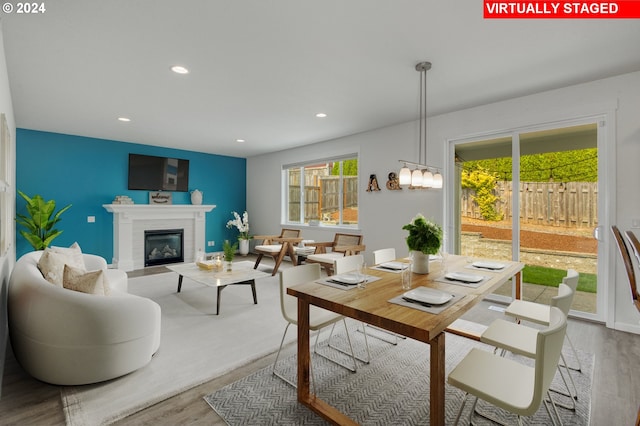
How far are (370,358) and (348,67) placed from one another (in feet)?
8.29

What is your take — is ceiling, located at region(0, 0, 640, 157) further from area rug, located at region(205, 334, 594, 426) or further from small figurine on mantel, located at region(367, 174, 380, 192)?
area rug, located at region(205, 334, 594, 426)

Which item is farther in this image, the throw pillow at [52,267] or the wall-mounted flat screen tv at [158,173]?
the wall-mounted flat screen tv at [158,173]

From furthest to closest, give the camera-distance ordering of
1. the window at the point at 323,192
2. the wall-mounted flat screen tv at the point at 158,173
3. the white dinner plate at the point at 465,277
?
the wall-mounted flat screen tv at the point at 158,173 → the window at the point at 323,192 → the white dinner plate at the point at 465,277

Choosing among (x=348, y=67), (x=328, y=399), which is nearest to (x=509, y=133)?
(x=348, y=67)

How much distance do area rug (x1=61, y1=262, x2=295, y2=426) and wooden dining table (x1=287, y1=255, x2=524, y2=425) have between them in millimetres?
839

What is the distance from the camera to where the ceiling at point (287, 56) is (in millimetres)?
2121

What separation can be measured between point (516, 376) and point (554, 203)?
2910 millimetres

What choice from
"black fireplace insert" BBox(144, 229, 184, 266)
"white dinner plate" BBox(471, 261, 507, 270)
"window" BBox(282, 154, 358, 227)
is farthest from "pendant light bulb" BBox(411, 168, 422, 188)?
"black fireplace insert" BBox(144, 229, 184, 266)

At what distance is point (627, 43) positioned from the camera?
245 cm

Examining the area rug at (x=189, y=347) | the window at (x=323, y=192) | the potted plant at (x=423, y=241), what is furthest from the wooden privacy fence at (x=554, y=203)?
the area rug at (x=189, y=347)

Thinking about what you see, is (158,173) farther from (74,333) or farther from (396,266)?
(396,266)

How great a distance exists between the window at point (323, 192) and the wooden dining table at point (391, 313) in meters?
3.51

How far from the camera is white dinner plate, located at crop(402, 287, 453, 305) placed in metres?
1.65

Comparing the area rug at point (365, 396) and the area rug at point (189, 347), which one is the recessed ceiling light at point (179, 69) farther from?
the area rug at point (365, 396)
